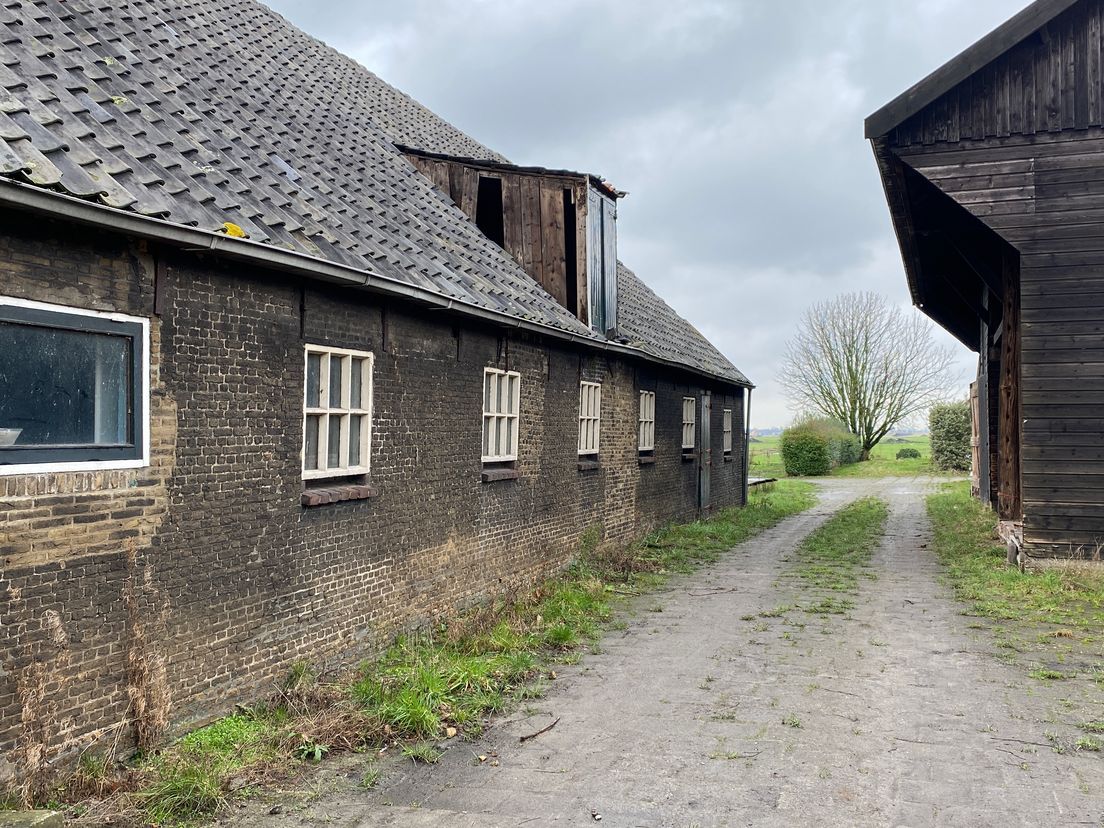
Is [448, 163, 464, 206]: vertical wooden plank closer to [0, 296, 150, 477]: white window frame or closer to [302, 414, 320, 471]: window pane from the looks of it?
[302, 414, 320, 471]: window pane

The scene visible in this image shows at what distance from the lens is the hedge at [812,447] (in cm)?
4294

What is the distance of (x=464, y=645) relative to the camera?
8375 mm

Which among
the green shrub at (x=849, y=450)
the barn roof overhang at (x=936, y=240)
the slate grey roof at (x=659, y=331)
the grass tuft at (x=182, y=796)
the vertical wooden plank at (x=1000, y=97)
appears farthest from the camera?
the green shrub at (x=849, y=450)

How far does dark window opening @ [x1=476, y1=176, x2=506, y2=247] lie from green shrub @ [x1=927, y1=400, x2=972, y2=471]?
109ft

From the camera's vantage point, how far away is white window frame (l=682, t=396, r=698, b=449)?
61.4 feet

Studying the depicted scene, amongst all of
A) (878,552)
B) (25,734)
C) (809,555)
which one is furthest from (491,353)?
(878,552)

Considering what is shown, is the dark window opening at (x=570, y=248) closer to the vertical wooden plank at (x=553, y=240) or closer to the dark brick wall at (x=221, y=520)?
the vertical wooden plank at (x=553, y=240)

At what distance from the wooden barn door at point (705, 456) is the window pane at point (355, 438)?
12681 mm

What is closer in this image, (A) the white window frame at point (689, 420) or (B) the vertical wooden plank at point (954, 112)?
(B) the vertical wooden plank at point (954, 112)

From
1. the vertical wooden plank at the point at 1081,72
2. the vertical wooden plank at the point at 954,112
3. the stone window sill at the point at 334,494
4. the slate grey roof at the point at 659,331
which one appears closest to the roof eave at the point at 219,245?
the stone window sill at the point at 334,494

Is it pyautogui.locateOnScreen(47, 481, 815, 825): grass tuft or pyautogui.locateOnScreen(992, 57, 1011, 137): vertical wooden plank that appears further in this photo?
pyautogui.locateOnScreen(992, 57, 1011, 137): vertical wooden plank

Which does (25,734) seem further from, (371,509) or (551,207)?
(551,207)

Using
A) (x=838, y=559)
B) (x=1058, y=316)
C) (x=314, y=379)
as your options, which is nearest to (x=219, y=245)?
(x=314, y=379)

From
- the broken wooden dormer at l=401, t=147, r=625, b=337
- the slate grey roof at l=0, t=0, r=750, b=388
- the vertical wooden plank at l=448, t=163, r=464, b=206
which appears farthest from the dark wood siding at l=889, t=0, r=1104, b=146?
the vertical wooden plank at l=448, t=163, r=464, b=206
